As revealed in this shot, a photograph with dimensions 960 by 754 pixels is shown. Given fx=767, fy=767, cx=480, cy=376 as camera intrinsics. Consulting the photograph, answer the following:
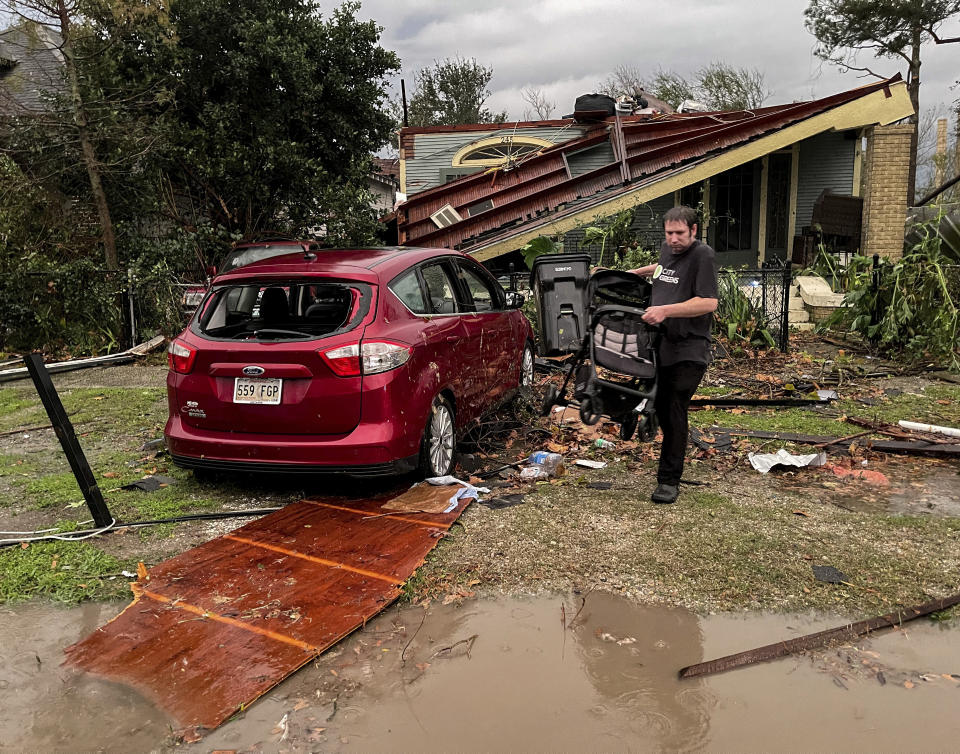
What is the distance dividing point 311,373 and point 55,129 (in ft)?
38.2

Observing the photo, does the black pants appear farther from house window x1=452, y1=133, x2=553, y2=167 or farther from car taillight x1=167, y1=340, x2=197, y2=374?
house window x1=452, y1=133, x2=553, y2=167

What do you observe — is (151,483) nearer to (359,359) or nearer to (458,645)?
(359,359)

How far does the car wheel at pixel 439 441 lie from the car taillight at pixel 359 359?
1.92 feet

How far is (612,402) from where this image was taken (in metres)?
4.97

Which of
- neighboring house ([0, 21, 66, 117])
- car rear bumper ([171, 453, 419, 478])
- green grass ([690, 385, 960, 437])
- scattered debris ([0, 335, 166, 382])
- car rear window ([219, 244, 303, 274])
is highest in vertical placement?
neighboring house ([0, 21, 66, 117])

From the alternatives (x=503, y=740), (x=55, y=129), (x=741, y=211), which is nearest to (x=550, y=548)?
(x=503, y=740)

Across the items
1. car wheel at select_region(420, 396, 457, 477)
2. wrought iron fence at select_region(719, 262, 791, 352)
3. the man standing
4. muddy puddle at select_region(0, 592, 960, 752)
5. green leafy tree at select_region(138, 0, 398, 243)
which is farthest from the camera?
green leafy tree at select_region(138, 0, 398, 243)

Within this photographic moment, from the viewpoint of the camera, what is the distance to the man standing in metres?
4.59

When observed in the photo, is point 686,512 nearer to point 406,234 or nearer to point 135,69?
point 406,234

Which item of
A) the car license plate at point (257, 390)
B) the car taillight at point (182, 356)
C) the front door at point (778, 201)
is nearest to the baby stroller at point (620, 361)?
the car license plate at point (257, 390)

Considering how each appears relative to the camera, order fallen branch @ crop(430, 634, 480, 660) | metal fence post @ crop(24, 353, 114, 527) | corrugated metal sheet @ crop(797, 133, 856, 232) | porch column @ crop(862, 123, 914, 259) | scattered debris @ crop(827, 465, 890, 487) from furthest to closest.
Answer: corrugated metal sheet @ crop(797, 133, 856, 232), porch column @ crop(862, 123, 914, 259), scattered debris @ crop(827, 465, 890, 487), metal fence post @ crop(24, 353, 114, 527), fallen branch @ crop(430, 634, 480, 660)

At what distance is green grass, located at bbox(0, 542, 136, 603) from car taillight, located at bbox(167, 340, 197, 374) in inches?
47.8

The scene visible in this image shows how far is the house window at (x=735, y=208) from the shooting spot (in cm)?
1702

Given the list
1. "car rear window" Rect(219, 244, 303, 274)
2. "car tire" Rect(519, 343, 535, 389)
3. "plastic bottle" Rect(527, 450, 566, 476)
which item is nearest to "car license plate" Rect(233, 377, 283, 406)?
"plastic bottle" Rect(527, 450, 566, 476)
